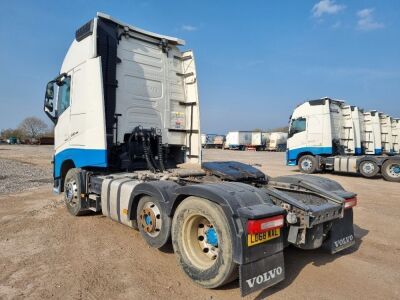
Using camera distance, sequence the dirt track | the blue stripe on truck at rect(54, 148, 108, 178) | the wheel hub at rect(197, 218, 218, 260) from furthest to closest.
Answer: the blue stripe on truck at rect(54, 148, 108, 178) → the wheel hub at rect(197, 218, 218, 260) → the dirt track

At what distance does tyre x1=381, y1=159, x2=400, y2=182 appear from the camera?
14146 millimetres

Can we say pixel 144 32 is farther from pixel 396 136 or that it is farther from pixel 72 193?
pixel 396 136

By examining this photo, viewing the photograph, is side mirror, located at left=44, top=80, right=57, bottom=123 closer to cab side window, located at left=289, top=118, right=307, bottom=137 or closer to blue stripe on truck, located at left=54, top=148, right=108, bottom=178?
blue stripe on truck, located at left=54, top=148, right=108, bottom=178

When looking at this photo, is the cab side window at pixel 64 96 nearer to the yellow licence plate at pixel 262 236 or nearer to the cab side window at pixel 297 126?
the yellow licence plate at pixel 262 236

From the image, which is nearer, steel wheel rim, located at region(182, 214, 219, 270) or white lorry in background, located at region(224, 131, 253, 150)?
steel wheel rim, located at region(182, 214, 219, 270)

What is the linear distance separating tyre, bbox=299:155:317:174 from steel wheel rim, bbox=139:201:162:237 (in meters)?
13.4

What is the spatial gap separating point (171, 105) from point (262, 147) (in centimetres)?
5123

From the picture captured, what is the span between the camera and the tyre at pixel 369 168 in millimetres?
14703

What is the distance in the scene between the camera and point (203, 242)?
3.82 metres

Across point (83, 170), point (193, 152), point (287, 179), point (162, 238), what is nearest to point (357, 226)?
point (287, 179)

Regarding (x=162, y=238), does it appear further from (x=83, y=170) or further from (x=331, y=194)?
(x=83, y=170)

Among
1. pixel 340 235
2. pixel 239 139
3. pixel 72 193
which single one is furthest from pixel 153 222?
pixel 239 139

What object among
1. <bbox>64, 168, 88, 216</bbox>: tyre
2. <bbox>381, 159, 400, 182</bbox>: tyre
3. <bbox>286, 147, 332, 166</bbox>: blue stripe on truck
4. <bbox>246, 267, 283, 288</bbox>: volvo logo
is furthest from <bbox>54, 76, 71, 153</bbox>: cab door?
<bbox>381, 159, 400, 182</bbox>: tyre

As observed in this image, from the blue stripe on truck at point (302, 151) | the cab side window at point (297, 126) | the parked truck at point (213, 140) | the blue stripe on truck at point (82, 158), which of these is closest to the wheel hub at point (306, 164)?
the blue stripe on truck at point (302, 151)
